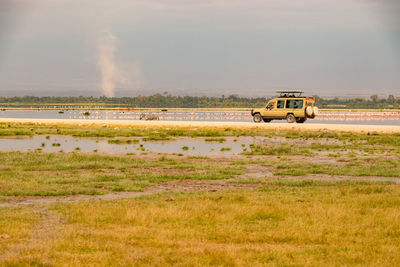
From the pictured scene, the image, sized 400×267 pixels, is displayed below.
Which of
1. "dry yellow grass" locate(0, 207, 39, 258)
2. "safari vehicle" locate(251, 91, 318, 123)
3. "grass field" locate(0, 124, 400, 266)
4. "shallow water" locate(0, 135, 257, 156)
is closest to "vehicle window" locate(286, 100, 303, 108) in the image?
"safari vehicle" locate(251, 91, 318, 123)

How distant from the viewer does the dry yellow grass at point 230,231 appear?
873 centimetres

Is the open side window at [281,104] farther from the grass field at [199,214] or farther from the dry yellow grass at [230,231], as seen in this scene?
the dry yellow grass at [230,231]

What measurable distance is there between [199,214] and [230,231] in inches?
58.4

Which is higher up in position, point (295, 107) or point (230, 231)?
point (295, 107)

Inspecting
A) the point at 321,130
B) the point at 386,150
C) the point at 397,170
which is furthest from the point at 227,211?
the point at 321,130

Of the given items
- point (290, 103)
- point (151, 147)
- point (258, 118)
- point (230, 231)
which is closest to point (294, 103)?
point (290, 103)

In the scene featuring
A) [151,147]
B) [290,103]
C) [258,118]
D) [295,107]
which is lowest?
[151,147]

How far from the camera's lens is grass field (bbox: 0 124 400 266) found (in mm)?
8922

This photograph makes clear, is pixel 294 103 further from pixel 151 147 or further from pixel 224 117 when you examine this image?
pixel 224 117

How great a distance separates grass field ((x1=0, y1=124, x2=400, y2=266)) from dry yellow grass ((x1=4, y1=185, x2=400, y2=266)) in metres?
0.02

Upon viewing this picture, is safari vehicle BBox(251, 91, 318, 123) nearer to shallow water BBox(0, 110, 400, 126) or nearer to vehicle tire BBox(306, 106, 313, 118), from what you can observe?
vehicle tire BBox(306, 106, 313, 118)

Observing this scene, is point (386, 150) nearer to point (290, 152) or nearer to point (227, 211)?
point (290, 152)

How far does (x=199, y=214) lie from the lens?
1194cm

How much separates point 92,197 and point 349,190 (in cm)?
684
